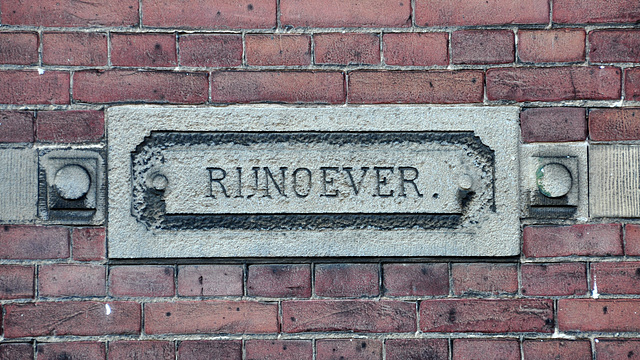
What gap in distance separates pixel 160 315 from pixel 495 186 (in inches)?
37.9

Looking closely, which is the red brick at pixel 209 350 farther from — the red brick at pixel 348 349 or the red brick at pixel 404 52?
the red brick at pixel 404 52

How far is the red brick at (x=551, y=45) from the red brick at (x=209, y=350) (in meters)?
1.10

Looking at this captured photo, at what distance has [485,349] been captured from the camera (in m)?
1.36

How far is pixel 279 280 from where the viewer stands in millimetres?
1357

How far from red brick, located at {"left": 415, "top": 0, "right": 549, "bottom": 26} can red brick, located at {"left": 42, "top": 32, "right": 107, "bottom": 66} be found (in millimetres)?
862

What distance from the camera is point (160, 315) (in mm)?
1353

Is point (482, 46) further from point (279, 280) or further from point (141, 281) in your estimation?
point (141, 281)

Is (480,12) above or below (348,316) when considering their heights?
above

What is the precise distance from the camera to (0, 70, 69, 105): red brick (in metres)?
1.35

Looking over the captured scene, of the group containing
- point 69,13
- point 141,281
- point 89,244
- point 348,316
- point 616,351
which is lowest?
point 616,351

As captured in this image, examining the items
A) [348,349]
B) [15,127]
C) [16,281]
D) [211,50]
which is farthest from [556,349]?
[15,127]

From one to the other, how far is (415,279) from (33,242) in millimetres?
1028

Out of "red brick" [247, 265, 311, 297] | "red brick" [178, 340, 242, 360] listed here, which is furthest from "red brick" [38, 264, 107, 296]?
"red brick" [247, 265, 311, 297]

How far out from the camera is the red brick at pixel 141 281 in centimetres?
135
